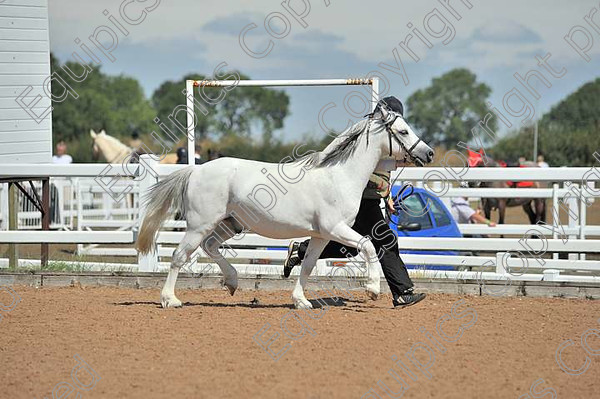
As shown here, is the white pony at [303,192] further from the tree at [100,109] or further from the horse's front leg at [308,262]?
the tree at [100,109]

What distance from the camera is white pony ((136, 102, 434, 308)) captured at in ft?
26.9

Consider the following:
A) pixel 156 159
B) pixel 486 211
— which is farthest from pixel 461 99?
pixel 156 159

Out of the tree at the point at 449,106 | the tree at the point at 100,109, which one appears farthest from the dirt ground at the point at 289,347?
the tree at the point at 449,106

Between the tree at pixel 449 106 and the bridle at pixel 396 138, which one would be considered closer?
the bridle at pixel 396 138

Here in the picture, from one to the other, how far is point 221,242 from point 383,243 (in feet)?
5.71

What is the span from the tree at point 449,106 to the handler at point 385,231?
57.3m

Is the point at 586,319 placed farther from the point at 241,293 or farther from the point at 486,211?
the point at 486,211

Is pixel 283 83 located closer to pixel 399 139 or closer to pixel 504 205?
pixel 399 139

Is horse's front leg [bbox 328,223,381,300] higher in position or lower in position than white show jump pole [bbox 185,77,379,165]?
lower

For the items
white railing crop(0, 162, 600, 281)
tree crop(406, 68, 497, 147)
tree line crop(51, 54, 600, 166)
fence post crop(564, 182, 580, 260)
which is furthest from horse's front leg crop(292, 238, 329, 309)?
tree crop(406, 68, 497, 147)

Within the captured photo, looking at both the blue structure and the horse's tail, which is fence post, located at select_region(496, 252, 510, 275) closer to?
the blue structure

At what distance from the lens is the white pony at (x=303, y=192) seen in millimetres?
8203

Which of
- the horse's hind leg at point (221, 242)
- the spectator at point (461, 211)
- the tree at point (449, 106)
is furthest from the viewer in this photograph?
the tree at point (449, 106)

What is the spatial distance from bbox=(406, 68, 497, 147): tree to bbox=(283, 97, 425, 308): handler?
57.3 metres
